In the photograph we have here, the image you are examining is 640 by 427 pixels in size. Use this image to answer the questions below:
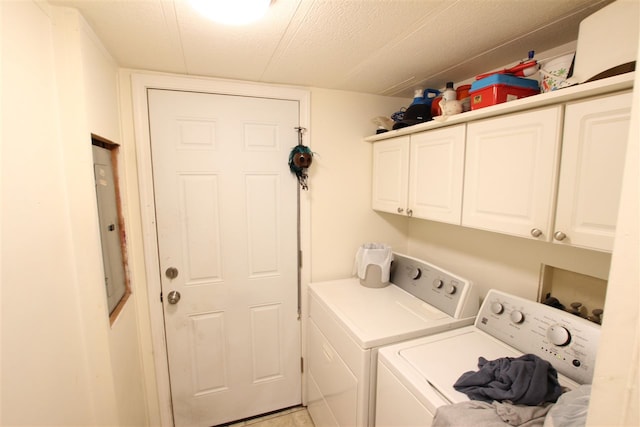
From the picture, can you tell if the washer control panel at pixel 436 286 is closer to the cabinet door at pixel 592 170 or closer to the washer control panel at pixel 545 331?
the washer control panel at pixel 545 331

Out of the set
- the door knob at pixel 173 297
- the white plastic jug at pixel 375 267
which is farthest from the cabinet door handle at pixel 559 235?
the door knob at pixel 173 297

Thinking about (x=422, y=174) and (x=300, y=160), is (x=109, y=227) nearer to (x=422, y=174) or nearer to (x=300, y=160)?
(x=300, y=160)

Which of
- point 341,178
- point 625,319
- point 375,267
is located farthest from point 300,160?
point 625,319

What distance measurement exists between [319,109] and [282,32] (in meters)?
0.75

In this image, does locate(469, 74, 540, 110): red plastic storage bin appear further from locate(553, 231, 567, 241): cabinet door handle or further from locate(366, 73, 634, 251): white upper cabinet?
locate(553, 231, 567, 241): cabinet door handle

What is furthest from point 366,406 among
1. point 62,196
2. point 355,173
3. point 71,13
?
point 71,13

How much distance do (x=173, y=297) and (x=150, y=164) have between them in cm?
80

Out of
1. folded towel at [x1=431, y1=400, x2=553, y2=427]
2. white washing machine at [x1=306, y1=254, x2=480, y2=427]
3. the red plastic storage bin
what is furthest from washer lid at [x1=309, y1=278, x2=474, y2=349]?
the red plastic storage bin

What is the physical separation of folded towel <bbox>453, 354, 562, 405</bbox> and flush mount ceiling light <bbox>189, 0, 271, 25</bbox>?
1.46 m

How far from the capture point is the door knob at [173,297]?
1.74 metres

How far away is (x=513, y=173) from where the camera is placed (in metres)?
1.15

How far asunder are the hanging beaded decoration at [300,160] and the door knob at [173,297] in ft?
3.37

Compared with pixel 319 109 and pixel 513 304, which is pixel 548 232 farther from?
pixel 319 109

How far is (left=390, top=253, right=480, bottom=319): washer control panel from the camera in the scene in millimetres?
1477
